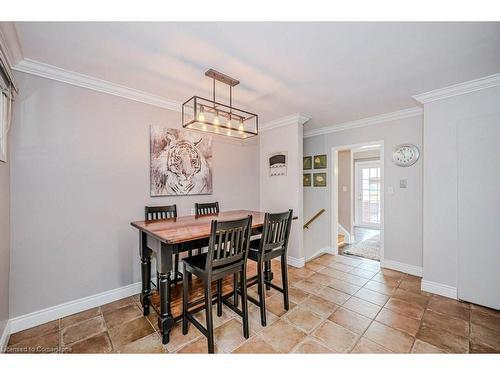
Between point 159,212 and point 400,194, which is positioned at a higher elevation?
point 400,194

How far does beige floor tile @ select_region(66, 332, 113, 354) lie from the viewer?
1.69 metres

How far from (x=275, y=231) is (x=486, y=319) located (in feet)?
7.38

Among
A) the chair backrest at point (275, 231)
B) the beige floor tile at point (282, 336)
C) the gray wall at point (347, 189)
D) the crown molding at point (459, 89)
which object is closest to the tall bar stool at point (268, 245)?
the chair backrest at point (275, 231)

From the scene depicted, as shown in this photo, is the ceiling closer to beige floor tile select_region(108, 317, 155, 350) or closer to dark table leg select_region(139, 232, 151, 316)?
dark table leg select_region(139, 232, 151, 316)

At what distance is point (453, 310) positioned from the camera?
89.4 inches

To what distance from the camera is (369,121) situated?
11.9 feet

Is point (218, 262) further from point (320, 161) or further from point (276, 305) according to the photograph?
point (320, 161)

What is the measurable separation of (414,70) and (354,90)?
59 cm

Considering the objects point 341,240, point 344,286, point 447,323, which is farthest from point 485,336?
point 341,240

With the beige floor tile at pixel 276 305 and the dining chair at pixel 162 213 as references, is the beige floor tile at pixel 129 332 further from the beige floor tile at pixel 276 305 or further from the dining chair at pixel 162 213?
the beige floor tile at pixel 276 305

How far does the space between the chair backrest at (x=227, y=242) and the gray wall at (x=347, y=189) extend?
413cm

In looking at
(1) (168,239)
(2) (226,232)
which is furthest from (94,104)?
(2) (226,232)

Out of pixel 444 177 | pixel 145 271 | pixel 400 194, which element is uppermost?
pixel 444 177
